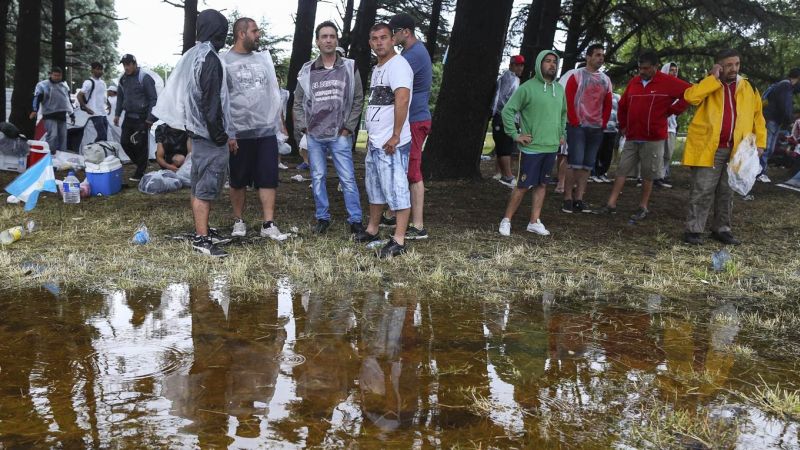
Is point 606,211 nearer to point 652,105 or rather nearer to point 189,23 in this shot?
point 652,105

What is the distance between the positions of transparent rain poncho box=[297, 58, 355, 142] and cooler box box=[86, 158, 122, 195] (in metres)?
3.67

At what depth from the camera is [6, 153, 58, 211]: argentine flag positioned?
7.32 m

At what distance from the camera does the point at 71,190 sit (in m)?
7.75

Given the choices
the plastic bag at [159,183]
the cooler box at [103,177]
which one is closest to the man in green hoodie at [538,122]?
the plastic bag at [159,183]

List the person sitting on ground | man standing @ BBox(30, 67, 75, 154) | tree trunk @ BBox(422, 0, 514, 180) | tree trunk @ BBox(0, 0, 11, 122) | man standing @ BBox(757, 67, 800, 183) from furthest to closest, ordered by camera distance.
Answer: tree trunk @ BBox(0, 0, 11, 122) → man standing @ BBox(757, 67, 800, 183) → man standing @ BBox(30, 67, 75, 154) → the person sitting on ground → tree trunk @ BBox(422, 0, 514, 180)

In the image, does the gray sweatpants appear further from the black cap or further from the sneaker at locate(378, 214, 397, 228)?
the black cap

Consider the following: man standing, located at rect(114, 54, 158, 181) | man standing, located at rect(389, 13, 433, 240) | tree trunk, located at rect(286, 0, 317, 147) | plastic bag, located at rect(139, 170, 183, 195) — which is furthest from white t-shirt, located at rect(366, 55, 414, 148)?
tree trunk, located at rect(286, 0, 317, 147)

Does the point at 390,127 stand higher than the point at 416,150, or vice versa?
the point at 390,127

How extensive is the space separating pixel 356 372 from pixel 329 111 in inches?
140


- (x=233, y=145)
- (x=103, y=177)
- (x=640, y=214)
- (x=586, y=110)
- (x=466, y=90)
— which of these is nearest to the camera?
(x=233, y=145)

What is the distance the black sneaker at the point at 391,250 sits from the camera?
5392mm

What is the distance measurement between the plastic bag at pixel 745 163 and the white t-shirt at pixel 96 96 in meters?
10.8

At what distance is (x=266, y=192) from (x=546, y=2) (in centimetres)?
936

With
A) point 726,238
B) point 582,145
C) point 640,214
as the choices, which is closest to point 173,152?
point 582,145
